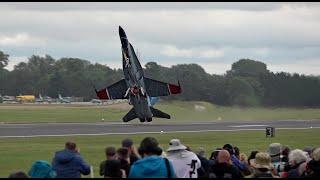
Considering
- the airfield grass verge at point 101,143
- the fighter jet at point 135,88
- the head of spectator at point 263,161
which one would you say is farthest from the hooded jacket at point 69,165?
the fighter jet at point 135,88

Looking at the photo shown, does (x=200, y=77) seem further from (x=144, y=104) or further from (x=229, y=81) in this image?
(x=144, y=104)

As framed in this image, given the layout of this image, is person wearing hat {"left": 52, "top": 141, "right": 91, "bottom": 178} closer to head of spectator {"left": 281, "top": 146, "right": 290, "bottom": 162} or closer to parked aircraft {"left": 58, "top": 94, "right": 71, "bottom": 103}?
head of spectator {"left": 281, "top": 146, "right": 290, "bottom": 162}

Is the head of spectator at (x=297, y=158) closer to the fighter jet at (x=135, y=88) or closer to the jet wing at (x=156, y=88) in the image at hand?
the fighter jet at (x=135, y=88)

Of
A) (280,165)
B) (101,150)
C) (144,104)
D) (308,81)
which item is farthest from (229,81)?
(280,165)

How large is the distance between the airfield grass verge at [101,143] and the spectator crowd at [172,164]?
10086mm

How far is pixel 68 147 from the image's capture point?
44.1 ft

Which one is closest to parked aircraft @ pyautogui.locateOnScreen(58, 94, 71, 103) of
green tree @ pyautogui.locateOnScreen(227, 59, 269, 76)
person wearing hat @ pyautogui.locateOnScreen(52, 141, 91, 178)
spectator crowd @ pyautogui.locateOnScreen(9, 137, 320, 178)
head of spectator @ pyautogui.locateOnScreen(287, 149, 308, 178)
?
green tree @ pyautogui.locateOnScreen(227, 59, 269, 76)

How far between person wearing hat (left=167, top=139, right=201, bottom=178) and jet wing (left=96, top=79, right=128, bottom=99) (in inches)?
1695

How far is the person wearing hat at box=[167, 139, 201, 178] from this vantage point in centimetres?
1316

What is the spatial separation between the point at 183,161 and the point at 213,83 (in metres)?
70.1

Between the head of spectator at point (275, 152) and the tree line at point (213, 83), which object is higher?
the tree line at point (213, 83)

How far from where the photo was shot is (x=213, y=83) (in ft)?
272

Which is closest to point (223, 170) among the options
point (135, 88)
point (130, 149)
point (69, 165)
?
point (130, 149)

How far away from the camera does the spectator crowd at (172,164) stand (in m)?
10.4
